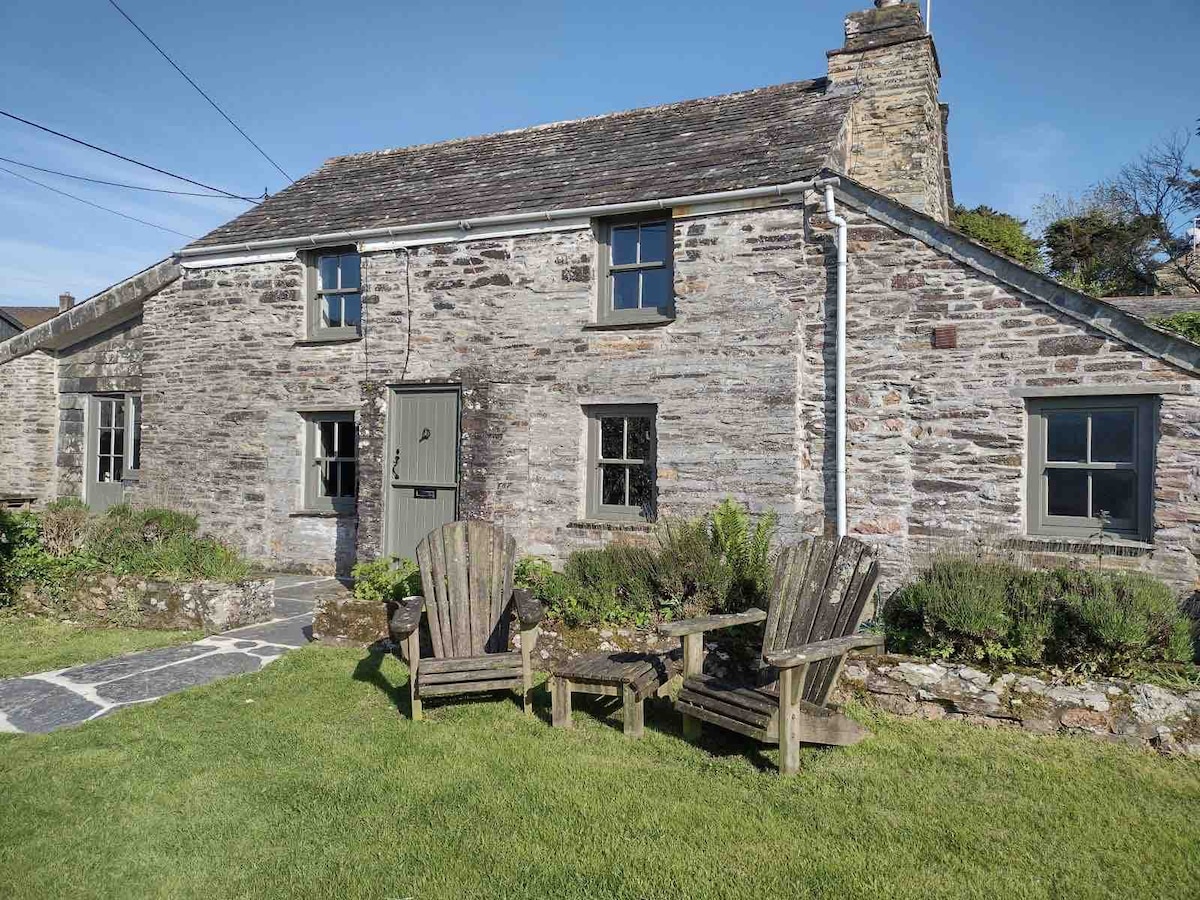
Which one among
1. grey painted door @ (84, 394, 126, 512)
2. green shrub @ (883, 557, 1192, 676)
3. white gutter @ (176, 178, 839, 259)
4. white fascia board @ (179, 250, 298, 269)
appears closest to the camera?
green shrub @ (883, 557, 1192, 676)

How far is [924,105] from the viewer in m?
9.72

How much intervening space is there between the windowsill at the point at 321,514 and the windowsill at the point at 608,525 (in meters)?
3.51

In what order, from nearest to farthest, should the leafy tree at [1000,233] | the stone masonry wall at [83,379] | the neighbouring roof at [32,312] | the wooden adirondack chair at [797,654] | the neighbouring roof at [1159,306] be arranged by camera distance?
the wooden adirondack chair at [797,654] → the stone masonry wall at [83,379] → the neighbouring roof at [1159,306] → the leafy tree at [1000,233] → the neighbouring roof at [32,312]

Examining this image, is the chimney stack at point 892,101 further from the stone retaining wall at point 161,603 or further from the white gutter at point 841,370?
the stone retaining wall at point 161,603

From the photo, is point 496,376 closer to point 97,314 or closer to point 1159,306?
point 97,314

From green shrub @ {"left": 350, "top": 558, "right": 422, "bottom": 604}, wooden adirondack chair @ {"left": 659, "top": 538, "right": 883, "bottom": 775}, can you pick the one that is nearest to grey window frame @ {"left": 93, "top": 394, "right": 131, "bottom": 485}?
green shrub @ {"left": 350, "top": 558, "right": 422, "bottom": 604}

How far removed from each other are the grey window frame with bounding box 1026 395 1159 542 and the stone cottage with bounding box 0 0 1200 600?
0.08ft

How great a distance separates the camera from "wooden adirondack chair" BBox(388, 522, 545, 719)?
216 inches

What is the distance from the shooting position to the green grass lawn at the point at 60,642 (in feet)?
22.5

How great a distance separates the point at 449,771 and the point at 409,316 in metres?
6.90

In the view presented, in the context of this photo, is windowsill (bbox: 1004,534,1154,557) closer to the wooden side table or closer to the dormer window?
the wooden side table

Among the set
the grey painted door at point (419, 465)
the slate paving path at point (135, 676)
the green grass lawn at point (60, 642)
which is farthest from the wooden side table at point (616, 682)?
the grey painted door at point (419, 465)

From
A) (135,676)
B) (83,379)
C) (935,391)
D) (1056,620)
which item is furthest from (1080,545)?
(83,379)

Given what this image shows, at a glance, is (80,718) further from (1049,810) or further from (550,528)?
(1049,810)
